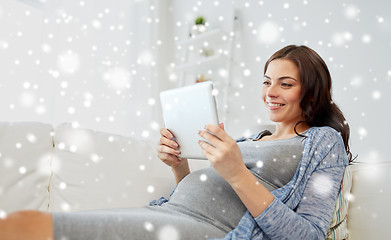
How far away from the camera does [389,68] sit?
5.63 feet

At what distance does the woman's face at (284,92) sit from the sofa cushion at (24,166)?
0.85m

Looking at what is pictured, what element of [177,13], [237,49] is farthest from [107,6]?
[237,49]

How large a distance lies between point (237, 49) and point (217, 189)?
69.0 inches

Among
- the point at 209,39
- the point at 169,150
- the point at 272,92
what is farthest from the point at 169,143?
the point at 209,39

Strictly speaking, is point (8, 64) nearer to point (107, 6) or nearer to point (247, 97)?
point (107, 6)

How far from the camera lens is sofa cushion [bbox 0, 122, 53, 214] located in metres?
1.11

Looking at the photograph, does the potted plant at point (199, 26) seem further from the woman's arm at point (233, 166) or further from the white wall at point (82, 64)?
the woman's arm at point (233, 166)

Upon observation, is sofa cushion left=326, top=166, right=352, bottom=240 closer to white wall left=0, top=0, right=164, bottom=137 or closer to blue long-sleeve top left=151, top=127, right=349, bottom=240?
blue long-sleeve top left=151, top=127, right=349, bottom=240

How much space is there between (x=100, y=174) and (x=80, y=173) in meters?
0.07

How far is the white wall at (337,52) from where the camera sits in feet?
5.74

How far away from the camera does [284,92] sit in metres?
1.07

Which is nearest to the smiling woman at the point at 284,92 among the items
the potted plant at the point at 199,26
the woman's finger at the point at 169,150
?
the woman's finger at the point at 169,150

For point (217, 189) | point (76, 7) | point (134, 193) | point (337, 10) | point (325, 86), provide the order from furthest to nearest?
point (76, 7) < point (337, 10) < point (134, 193) < point (325, 86) < point (217, 189)

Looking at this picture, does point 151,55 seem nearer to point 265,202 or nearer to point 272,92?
point 272,92
